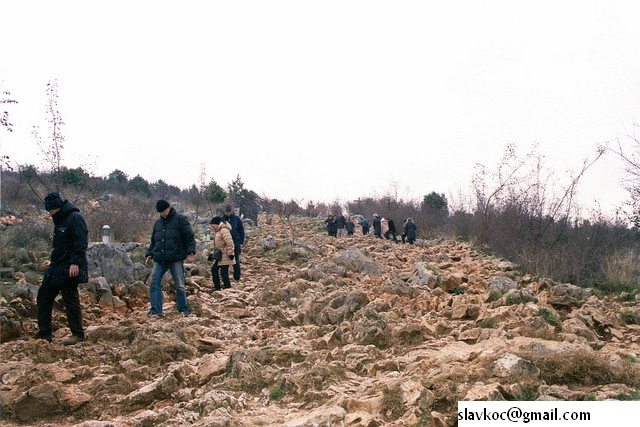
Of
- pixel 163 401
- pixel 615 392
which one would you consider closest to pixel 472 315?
pixel 615 392

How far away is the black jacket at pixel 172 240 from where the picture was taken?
7.07 metres

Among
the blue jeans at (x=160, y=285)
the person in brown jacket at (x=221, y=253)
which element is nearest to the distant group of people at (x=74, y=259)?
the blue jeans at (x=160, y=285)

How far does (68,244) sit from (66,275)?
37 centimetres

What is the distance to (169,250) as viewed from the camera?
7.07m

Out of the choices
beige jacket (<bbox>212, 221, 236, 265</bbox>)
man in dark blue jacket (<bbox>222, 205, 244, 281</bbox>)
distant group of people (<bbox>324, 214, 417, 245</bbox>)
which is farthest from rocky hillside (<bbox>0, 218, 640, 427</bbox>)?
distant group of people (<bbox>324, 214, 417, 245</bbox>)

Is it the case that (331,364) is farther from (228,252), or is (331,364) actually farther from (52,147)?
(52,147)

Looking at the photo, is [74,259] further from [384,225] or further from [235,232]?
[384,225]

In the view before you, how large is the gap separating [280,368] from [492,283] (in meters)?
4.16

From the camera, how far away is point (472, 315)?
635 cm

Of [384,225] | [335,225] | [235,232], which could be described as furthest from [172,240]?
[384,225]

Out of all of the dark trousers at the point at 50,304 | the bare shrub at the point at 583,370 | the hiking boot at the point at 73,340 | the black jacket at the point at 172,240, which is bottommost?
the bare shrub at the point at 583,370

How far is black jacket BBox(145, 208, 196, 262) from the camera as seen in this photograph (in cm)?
707

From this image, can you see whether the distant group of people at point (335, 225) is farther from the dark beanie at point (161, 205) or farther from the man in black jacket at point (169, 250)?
the dark beanie at point (161, 205)

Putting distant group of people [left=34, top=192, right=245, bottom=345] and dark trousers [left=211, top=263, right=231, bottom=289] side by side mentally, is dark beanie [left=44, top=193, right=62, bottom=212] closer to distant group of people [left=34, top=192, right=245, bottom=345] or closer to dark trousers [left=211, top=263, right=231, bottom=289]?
distant group of people [left=34, top=192, right=245, bottom=345]
